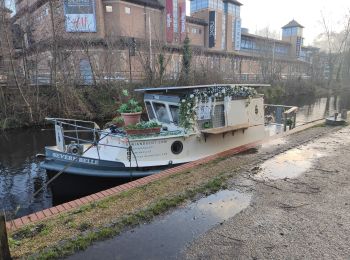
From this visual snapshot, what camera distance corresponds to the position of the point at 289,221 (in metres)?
5.28

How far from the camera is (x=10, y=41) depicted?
72.5 feet

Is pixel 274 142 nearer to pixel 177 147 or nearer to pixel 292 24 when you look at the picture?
pixel 177 147

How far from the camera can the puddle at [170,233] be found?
4395 mm

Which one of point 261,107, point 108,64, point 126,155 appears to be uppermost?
point 108,64

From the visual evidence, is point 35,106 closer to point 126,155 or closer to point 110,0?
point 126,155

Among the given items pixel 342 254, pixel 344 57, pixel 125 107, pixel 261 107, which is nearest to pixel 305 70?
pixel 344 57

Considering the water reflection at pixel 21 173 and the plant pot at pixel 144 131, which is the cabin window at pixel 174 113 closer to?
the plant pot at pixel 144 131

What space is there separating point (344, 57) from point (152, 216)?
67148 millimetres

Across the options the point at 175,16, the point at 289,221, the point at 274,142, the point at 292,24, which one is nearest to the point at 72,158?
the point at 289,221

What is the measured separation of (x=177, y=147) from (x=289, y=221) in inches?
232

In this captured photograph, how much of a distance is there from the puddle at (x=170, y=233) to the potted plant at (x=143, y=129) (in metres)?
4.38

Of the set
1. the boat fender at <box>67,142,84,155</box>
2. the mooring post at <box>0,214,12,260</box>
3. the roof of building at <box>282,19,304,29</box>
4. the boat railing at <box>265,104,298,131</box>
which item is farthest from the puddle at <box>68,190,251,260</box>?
the roof of building at <box>282,19,304,29</box>

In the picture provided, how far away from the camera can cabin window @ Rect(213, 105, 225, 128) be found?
1144 cm

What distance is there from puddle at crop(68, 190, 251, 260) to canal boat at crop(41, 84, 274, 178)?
4293mm
